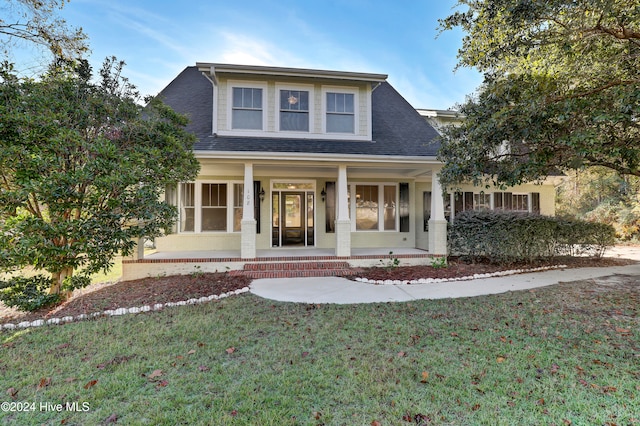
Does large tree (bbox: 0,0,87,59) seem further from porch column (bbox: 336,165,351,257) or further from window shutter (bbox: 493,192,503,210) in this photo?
Answer: window shutter (bbox: 493,192,503,210)

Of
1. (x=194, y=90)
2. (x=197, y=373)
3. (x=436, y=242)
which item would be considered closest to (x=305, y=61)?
(x=194, y=90)

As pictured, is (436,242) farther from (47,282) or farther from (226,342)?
(47,282)

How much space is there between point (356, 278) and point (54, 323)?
5944mm

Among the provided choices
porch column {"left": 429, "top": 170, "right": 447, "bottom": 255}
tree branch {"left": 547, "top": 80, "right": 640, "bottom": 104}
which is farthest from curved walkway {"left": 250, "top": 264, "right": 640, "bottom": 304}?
tree branch {"left": 547, "top": 80, "right": 640, "bottom": 104}

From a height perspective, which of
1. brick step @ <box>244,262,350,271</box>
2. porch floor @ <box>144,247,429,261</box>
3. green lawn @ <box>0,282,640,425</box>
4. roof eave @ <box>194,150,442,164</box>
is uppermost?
roof eave @ <box>194,150,442,164</box>

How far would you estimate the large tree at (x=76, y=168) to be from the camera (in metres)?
4.67

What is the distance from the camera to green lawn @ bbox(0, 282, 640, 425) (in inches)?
97.3

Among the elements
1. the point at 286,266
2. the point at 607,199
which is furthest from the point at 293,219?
the point at 607,199

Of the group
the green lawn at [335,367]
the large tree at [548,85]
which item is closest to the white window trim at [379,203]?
the large tree at [548,85]

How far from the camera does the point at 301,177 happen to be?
35.2ft

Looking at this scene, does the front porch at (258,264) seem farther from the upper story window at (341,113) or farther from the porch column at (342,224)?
the upper story window at (341,113)

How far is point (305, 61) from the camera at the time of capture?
36.1 ft

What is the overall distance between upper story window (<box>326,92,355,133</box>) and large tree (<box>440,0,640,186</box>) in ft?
12.8

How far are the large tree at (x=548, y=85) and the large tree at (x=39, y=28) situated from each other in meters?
7.88
